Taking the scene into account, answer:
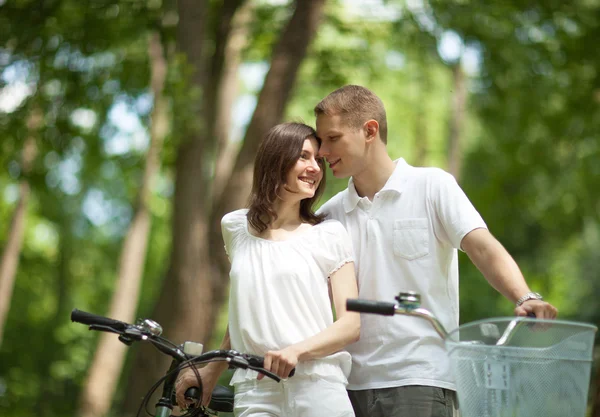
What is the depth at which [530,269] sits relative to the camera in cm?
2417

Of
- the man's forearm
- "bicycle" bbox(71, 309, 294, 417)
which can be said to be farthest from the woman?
the man's forearm

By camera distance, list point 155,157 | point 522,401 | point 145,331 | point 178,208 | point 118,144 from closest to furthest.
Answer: point 522,401
point 145,331
point 178,208
point 155,157
point 118,144

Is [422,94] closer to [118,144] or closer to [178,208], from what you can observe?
[118,144]

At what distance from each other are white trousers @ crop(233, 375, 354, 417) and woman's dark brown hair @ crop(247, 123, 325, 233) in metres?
0.63

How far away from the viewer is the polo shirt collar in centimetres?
360

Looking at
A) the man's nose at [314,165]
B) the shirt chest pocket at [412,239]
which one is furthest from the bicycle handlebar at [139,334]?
the man's nose at [314,165]

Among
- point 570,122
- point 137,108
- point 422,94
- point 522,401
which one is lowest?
point 522,401

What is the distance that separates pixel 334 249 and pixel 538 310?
83cm

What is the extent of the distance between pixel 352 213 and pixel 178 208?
5453mm

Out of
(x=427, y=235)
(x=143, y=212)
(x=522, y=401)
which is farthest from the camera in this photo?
(x=143, y=212)

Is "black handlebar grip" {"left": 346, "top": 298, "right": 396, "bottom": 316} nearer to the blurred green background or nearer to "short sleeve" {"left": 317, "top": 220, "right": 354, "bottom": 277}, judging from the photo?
"short sleeve" {"left": 317, "top": 220, "right": 354, "bottom": 277}

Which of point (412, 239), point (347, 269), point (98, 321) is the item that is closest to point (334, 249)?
point (347, 269)

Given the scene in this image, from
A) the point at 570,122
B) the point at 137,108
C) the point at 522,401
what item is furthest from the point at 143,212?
the point at 522,401

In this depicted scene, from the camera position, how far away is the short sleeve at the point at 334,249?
328 centimetres
